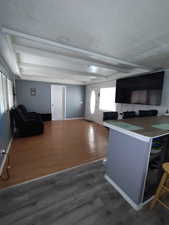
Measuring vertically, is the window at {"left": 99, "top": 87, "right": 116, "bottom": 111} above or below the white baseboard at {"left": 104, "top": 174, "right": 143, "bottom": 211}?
above

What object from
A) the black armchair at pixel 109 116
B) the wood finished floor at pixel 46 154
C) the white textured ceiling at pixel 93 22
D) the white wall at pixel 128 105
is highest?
the white textured ceiling at pixel 93 22

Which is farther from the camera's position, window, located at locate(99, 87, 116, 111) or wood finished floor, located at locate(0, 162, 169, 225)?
window, located at locate(99, 87, 116, 111)

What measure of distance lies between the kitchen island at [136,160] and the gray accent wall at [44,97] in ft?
17.6

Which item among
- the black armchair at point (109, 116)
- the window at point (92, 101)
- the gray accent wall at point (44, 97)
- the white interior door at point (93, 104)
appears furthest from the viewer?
the window at point (92, 101)

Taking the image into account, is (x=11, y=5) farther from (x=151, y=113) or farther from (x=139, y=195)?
(x=151, y=113)

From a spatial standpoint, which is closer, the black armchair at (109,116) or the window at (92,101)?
the black armchair at (109,116)

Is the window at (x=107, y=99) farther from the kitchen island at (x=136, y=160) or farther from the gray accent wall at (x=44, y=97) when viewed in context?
the kitchen island at (x=136, y=160)

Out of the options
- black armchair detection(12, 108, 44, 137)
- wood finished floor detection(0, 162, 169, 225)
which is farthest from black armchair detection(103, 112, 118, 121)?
black armchair detection(12, 108, 44, 137)

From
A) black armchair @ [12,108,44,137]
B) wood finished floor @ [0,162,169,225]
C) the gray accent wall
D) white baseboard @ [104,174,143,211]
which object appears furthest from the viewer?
the gray accent wall

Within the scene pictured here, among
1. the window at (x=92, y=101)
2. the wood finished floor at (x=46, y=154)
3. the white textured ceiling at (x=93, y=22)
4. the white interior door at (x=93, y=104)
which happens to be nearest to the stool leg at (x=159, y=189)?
the wood finished floor at (x=46, y=154)

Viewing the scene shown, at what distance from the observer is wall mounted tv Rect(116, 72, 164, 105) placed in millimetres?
3221

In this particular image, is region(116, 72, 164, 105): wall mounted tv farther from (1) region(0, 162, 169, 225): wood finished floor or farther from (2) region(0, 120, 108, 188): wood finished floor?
Result: (1) region(0, 162, 169, 225): wood finished floor

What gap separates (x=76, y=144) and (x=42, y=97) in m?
4.07

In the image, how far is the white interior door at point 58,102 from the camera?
648cm
